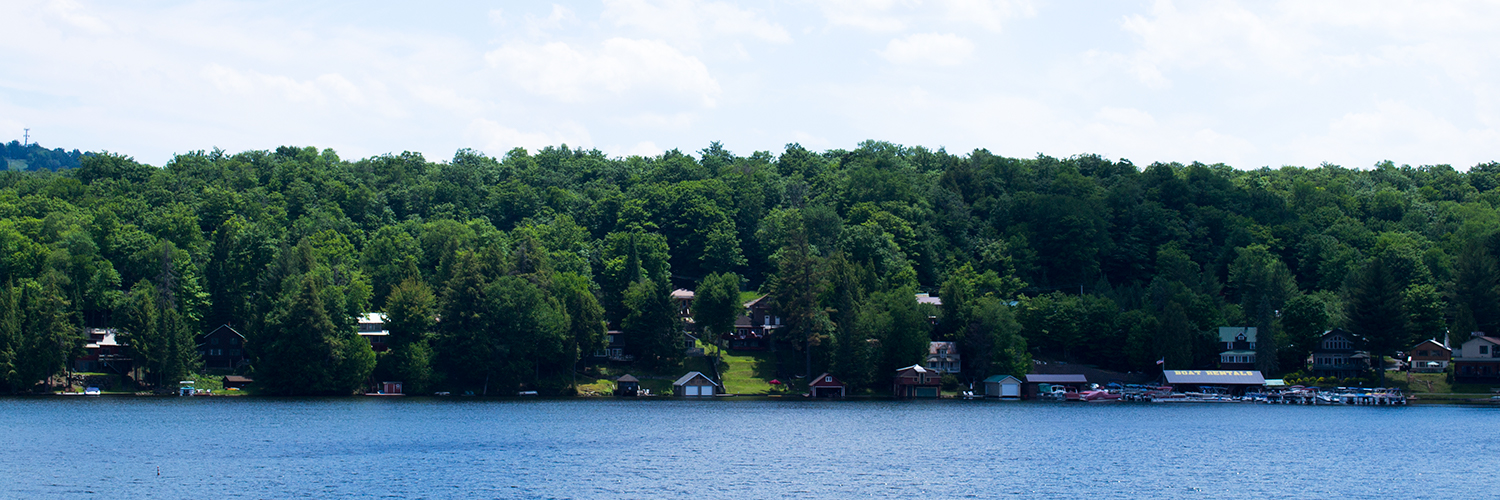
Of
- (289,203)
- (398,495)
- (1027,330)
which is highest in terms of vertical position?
(289,203)

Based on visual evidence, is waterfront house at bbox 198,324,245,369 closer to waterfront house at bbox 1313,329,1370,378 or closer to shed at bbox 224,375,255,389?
shed at bbox 224,375,255,389

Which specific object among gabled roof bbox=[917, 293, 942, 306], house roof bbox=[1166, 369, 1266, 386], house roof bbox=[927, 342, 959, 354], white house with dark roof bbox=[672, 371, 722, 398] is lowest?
white house with dark roof bbox=[672, 371, 722, 398]

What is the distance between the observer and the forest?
10794 cm

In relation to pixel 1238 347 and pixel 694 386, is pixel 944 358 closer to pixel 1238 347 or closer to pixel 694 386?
pixel 694 386

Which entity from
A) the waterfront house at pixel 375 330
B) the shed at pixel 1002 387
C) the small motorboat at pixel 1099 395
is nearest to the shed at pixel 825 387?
the shed at pixel 1002 387

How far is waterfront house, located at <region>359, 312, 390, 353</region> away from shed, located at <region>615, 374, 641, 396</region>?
20.5 meters

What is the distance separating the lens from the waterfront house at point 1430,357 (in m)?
113

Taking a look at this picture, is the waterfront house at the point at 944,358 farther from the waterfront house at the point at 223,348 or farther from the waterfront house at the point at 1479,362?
the waterfront house at the point at 223,348

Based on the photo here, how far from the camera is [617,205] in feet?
547

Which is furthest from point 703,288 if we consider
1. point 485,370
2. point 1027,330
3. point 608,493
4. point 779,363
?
point 608,493

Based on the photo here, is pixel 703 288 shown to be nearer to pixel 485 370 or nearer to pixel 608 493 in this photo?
pixel 485 370

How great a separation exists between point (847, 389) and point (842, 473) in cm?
5854

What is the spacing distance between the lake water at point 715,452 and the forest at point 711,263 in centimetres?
1429

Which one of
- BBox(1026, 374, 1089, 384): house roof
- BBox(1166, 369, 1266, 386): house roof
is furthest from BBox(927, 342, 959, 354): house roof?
BBox(1166, 369, 1266, 386): house roof
